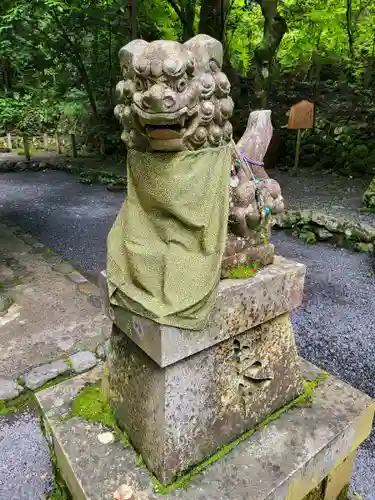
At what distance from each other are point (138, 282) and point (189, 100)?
69 centimetres

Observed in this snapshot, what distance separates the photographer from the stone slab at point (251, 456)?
5.30ft

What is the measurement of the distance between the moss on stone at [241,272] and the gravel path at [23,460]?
67.9 inches

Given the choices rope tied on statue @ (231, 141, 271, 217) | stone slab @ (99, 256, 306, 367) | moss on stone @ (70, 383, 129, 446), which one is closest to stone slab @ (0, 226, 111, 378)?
moss on stone @ (70, 383, 129, 446)

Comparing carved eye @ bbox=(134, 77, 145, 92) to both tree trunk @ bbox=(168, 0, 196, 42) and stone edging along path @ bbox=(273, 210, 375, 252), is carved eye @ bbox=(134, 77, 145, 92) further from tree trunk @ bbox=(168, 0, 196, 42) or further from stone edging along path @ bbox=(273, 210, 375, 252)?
tree trunk @ bbox=(168, 0, 196, 42)

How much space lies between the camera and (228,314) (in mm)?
1649

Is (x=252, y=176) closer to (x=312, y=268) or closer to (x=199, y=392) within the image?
(x=199, y=392)

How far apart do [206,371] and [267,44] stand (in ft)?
26.8

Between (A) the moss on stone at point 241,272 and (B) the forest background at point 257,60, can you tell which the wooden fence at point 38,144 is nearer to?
(B) the forest background at point 257,60

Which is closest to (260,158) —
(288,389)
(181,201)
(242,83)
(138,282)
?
(181,201)

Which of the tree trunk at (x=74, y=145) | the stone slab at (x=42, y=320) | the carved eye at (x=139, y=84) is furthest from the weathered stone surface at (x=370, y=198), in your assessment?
the tree trunk at (x=74, y=145)

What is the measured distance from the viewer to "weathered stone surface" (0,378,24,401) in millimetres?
2965

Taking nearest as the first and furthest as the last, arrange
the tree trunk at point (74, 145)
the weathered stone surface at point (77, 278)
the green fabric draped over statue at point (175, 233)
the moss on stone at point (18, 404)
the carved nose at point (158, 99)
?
the carved nose at point (158, 99)
the green fabric draped over statue at point (175, 233)
the moss on stone at point (18, 404)
the weathered stone surface at point (77, 278)
the tree trunk at point (74, 145)

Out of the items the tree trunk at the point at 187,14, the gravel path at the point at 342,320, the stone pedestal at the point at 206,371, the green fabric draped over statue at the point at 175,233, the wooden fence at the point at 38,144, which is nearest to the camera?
the green fabric draped over statue at the point at 175,233

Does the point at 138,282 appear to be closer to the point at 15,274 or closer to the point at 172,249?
the point at 172,249
